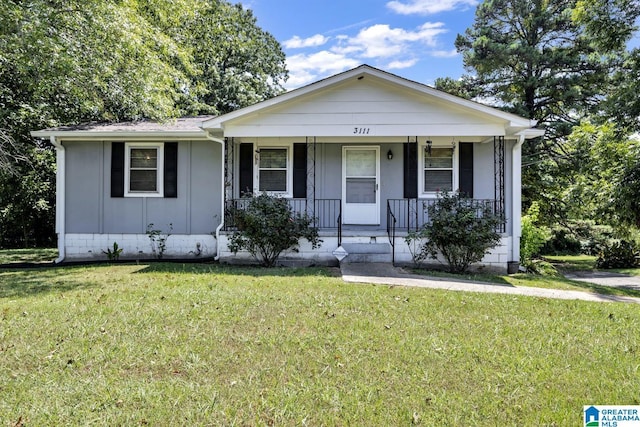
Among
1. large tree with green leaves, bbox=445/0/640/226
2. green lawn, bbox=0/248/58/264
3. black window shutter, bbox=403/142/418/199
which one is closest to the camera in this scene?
black window shutter, bbox=403/142/418/199

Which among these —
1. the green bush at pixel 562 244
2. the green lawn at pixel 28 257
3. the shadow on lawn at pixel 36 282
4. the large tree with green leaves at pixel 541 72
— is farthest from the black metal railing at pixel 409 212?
the green bush at pixel 562 244

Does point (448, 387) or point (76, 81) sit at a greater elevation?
point (76, 81)

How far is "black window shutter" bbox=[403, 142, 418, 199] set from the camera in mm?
9336

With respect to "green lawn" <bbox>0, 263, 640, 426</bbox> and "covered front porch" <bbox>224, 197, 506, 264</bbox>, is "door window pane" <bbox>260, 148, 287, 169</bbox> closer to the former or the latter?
"covered front porch" <bbox>224, 197, 506, 264</bbox>

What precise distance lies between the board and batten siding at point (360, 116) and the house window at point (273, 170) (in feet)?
3.96

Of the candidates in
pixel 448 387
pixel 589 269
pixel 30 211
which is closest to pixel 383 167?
pixel 448 387

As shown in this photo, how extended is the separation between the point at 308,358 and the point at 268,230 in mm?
4792

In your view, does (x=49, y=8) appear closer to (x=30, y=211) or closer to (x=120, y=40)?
(x=120, y=40)

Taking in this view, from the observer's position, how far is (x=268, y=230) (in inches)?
310

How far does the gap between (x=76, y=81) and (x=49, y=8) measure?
57.6 inches

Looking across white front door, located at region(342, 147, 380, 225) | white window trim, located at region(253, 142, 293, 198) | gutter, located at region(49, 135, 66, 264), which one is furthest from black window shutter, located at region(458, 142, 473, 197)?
gutter, located at region(49, 135, 66, 264)

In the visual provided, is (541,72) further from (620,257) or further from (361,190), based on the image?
(361,190)

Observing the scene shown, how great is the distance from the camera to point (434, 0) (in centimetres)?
1534

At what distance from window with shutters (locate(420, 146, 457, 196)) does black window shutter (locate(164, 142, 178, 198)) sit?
238 inches
